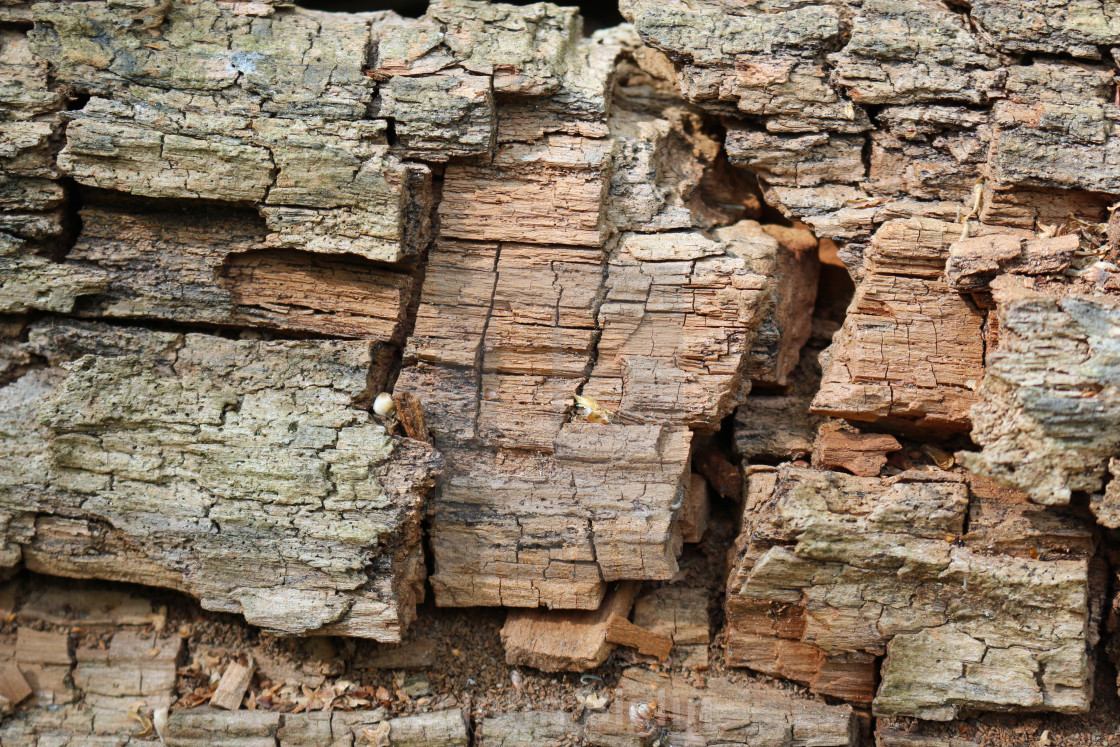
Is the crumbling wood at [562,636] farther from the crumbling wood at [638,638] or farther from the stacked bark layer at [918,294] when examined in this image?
the stacked bark layer at [918,294]

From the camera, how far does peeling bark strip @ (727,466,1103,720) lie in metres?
3.09

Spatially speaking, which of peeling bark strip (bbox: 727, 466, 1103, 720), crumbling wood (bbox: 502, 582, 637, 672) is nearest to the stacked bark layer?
peeling bark strip (bbox: 727, 466, 1103, 720)

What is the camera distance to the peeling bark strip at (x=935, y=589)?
122 inches

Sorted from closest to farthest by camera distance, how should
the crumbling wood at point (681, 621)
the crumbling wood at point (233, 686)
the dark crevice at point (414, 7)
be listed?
the crumbling wood at point (233, 686)
the crumbling wood at point (681, 621)
the dark crevice at point (414, 7)

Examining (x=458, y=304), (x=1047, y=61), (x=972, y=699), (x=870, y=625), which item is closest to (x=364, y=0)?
(x=458, y=304)

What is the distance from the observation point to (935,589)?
3135 millimetres

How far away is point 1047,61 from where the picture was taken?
325 centimetres

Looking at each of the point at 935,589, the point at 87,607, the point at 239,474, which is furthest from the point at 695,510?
the point at 87,607

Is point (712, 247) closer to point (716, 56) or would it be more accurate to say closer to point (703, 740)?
point (716, 56)

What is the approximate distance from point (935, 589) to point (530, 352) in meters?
1.77

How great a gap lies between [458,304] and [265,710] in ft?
5.85

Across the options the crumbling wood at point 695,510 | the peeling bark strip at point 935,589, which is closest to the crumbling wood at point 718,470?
the crumbling wood at point 695,510

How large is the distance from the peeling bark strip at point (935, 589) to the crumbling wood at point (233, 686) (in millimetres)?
2023

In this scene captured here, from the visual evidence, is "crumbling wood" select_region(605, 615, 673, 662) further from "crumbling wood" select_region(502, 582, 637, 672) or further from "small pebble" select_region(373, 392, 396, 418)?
"small pebble" select_region(373, 392, 396, 418)
